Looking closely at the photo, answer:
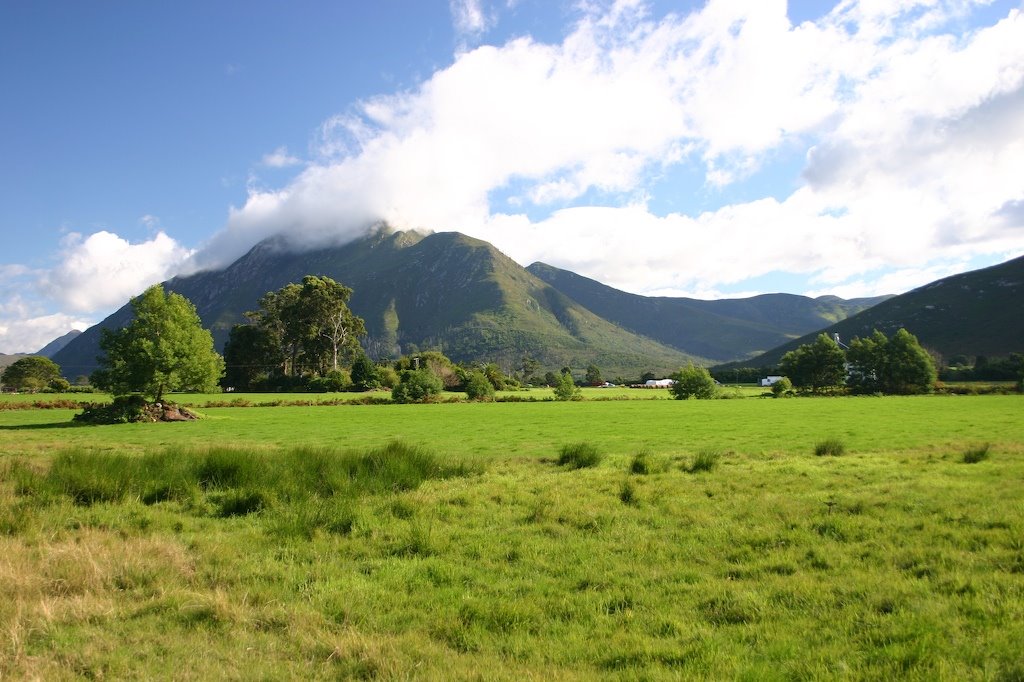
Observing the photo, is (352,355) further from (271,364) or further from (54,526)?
(54,526)

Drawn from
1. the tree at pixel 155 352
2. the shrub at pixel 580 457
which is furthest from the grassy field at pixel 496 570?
the tree at pixel 155 352

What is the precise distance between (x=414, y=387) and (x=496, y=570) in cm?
6509

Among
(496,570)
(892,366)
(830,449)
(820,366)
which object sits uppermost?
(496,570)

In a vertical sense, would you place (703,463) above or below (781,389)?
above

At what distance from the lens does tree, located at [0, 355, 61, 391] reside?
344 ft

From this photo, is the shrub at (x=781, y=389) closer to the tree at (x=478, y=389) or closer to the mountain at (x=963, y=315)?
the tree at (x=478, y=389)

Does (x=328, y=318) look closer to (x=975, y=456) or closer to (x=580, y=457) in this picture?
(x=580, y=457)

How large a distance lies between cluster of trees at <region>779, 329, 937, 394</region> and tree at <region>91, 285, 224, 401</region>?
282 ft

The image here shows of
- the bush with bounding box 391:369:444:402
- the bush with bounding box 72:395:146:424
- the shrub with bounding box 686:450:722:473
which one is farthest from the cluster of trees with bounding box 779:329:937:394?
the bush with bounding box 72:395:146:424

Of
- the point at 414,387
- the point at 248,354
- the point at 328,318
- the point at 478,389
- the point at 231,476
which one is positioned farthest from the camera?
the point at 248,354

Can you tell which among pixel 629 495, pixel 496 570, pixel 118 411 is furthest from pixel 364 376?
pixel 496 570

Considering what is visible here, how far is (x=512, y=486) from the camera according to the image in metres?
12.5

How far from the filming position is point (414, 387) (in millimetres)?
70750

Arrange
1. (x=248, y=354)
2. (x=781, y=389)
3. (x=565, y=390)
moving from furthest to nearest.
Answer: (x=248, y=354), (x=781, y=389), (x=565, y=390)
